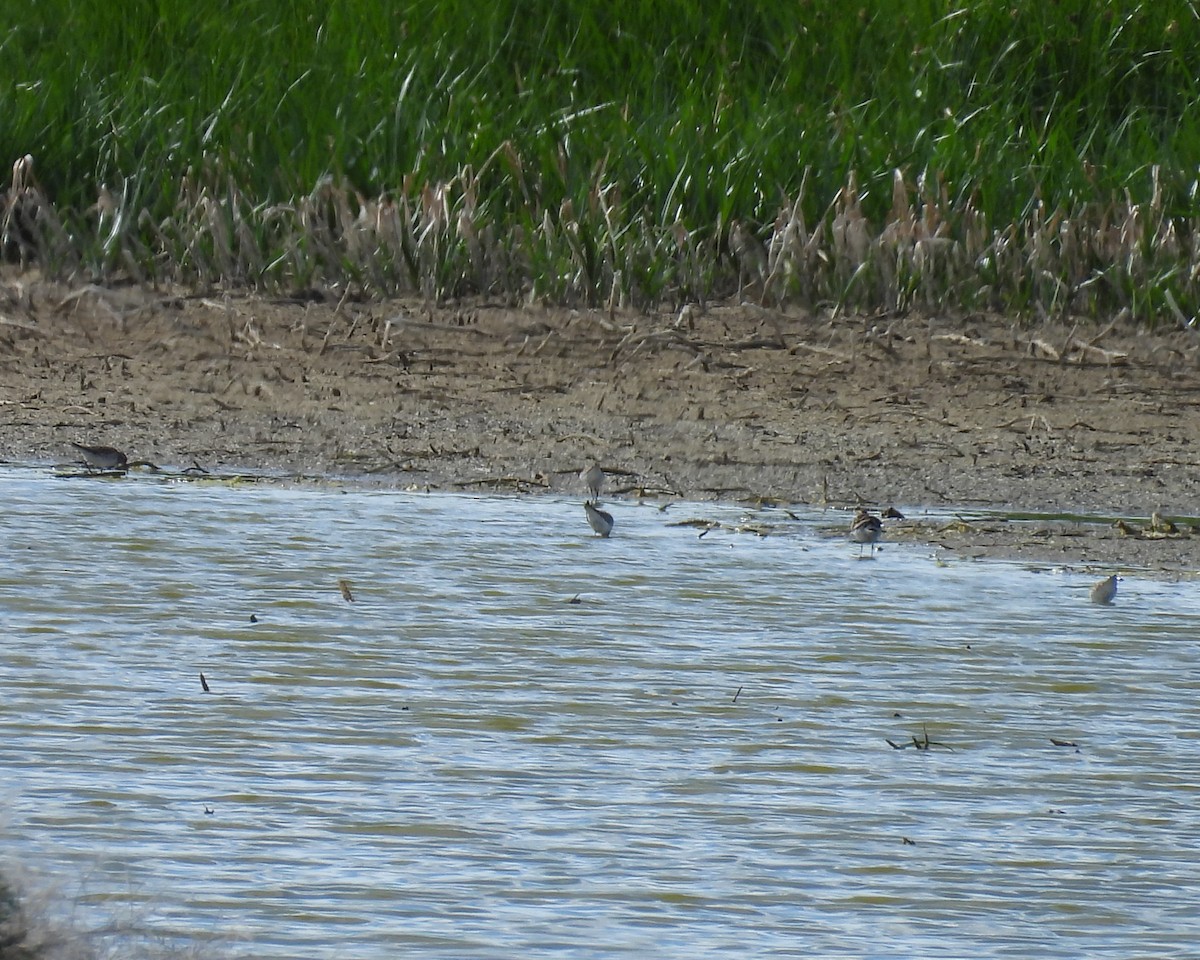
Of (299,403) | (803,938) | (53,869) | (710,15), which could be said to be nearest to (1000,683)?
(803,938)

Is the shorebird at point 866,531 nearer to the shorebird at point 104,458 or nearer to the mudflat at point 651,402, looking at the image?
Result: the mudflat at point 651,402

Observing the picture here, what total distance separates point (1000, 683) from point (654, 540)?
1.70m

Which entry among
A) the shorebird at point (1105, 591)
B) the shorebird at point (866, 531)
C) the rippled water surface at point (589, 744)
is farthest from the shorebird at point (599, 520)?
the shorebird at point (1105, 591)

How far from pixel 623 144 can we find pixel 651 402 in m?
1.83

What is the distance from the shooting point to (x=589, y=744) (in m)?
4.01

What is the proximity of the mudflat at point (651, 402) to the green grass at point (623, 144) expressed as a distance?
0.71 ft

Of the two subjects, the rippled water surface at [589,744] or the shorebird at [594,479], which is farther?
the shorebird at [594,479]

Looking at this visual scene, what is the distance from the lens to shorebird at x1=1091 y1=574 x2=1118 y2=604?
5281 millimetres

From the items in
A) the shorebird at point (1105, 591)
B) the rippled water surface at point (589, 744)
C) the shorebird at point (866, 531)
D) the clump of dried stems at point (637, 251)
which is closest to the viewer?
the rippled water surface at point (589, 744)

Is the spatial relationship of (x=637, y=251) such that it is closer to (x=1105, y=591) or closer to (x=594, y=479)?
(x=594, y=479)

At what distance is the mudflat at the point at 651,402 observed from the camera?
6.97 m

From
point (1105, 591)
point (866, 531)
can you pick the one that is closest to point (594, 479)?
point (866, 531)

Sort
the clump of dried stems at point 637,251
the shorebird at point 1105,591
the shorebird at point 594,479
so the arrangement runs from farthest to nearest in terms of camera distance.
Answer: the clump of dried stems at point 637,251 < the shorebird at point 594,479 < the shorebird at point 1105,591

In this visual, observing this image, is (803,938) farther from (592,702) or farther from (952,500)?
(952,500)
